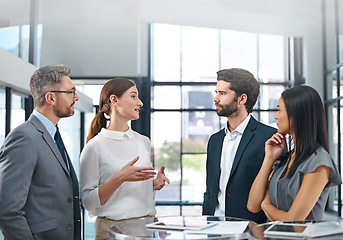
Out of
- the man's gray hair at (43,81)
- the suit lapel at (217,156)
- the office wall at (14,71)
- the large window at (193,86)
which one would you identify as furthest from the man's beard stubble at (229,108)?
the large window at (193,86)

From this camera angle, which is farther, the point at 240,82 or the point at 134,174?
the point at 240,82

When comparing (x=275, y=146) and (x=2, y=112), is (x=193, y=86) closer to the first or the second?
(x=2, y=112)

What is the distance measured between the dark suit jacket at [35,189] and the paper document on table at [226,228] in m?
0.84

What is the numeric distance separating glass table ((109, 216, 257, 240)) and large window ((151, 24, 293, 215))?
9238 mm

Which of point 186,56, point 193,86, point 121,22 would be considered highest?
point 121,22

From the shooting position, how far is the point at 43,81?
2760 mm

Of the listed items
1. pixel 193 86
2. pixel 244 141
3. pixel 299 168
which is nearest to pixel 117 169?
pixel 244 141

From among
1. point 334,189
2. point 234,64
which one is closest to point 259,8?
point 234,64

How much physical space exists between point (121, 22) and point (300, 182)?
26.4ft

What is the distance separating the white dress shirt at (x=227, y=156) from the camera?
10.1ft

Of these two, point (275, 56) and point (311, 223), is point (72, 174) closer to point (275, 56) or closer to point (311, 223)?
point (311, 223)

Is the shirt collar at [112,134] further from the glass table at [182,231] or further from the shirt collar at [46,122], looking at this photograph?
the glass table at [182,231]

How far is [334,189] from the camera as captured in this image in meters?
10.5

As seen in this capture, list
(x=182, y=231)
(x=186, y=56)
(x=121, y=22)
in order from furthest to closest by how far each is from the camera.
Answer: (x=186, y=56) < (x=121, y=22) < (x=182, y=231)
